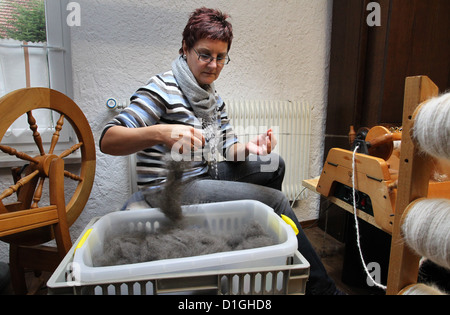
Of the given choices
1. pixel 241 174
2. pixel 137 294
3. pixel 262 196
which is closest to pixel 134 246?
pixel 137 294

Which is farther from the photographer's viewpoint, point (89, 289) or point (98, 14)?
point (98, 14)

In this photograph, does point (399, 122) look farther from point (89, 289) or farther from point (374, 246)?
point (89, 289)

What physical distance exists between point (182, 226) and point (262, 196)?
298 mm

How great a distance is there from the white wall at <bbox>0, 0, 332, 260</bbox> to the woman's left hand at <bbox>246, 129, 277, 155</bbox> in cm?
62

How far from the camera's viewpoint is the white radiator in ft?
5.16

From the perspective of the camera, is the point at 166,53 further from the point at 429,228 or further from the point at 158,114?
the point at 429,228

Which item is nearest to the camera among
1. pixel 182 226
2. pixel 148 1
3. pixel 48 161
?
pixel 182 226

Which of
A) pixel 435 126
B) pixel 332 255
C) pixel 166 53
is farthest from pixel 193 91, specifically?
pixel 332 255

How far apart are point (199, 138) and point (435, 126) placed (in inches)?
20.0

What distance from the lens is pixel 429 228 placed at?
49 cm

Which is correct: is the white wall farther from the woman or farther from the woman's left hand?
the woman's left hand

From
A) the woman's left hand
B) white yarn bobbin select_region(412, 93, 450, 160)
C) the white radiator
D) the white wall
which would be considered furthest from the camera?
the white radiator

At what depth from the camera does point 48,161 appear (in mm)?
914

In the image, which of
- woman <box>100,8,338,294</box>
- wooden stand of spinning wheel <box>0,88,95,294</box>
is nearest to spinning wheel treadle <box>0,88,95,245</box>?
wooden stand of spinning wheel <box>0,88,95,294</box>
